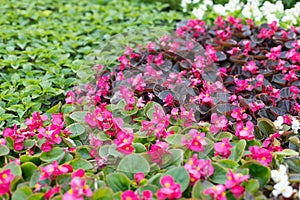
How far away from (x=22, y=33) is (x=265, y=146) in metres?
2.08

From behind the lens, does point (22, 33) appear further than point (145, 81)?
Yes

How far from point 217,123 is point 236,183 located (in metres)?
0.51

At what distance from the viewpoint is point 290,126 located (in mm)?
1992

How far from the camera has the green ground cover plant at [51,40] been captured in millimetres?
2451

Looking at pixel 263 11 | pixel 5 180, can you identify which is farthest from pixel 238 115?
pixel 263 11

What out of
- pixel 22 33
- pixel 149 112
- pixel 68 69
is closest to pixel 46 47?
pixel 22 33

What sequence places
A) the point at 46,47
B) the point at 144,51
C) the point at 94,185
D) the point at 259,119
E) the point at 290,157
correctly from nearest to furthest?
the point at 94,185
the point at 290,157
the point at 259,119
the point at 144,51
the point at 46,47

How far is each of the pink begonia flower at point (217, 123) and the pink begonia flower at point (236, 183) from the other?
1.43 ft

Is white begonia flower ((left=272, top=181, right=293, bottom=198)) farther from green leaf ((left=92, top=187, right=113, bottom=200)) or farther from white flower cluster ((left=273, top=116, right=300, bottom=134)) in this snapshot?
green leaf ((left=92, top=187, right=113, bottom=200))

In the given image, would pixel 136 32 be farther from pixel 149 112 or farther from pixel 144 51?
Result: pixel 149 112

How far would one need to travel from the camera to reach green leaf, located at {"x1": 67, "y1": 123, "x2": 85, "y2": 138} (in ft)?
6.35

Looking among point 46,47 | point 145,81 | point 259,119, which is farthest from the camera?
point 46,47

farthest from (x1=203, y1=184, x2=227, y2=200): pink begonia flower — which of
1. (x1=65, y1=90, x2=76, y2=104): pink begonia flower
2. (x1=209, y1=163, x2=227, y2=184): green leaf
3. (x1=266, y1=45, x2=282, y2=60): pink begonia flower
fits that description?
(x1=266, y1=45, x2=282, y2=60): pink begonia flower

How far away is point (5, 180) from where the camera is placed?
4.99 ft
